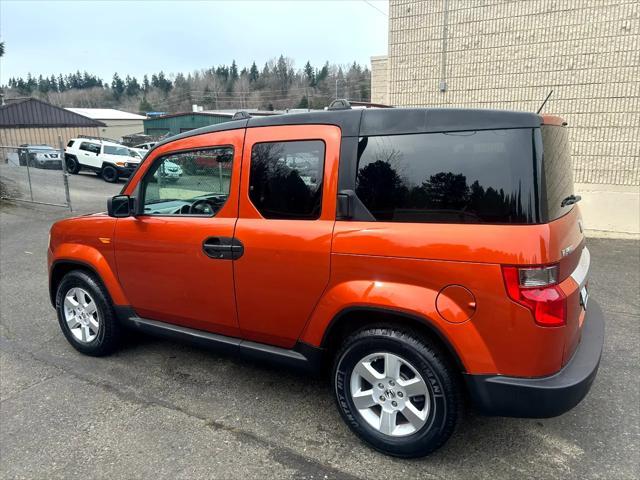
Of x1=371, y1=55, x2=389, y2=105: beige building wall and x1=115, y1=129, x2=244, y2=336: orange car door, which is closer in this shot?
x1=115, y1=129, x2=244, y2=336: orange car door

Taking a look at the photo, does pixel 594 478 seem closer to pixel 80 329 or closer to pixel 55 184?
pixel 80 329

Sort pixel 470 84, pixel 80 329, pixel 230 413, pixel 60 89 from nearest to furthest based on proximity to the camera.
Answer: pixel 230 413
pixel 80 329
pixel 470 84
pixel 60 89

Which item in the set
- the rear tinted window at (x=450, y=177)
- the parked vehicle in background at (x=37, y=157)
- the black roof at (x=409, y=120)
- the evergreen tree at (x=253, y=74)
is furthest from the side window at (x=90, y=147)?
the evergreen tree at (x=253, y=74)

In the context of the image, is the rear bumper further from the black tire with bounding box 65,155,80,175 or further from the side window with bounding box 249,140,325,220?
the black tire with bounding box 65,155,80,175

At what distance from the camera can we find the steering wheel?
3.28 meters

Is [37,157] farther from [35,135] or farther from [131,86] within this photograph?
[131,86]

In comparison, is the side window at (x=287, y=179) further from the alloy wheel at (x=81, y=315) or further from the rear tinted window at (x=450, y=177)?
the alloy wheel at (x=81, y=315)

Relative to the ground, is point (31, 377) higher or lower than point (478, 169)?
lower

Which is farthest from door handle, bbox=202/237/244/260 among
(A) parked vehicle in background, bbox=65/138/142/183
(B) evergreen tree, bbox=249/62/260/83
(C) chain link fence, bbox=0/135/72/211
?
(B) evergreen tree, bbox=249/62/260/83

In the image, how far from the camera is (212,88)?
93.2 m

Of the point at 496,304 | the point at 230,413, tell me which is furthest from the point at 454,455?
the point at 230,413

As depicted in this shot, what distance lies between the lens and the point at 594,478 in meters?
2.50

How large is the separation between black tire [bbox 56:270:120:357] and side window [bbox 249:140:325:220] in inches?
68.8

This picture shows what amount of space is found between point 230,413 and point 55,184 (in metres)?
15.1
